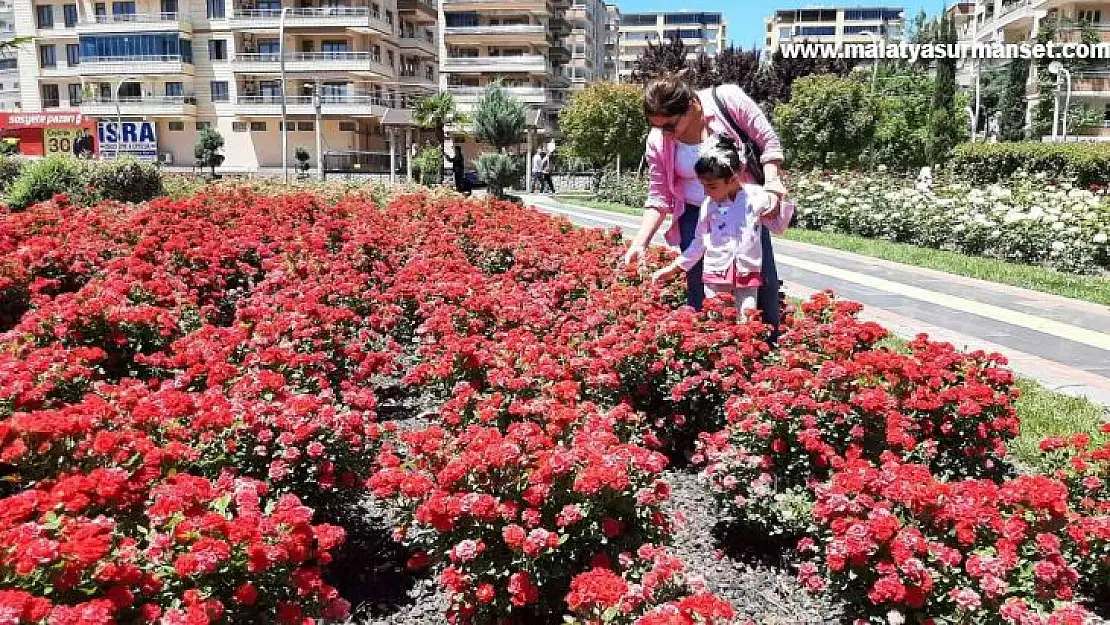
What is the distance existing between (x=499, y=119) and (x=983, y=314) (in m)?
26.5

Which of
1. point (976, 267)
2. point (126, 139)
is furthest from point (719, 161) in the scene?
point (126, 139)

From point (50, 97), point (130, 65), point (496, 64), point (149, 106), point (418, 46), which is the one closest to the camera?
point (130, 65)

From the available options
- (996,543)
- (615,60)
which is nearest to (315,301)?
(996,543)

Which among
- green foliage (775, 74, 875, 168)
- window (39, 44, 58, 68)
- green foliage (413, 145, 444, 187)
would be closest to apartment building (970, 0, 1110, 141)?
green foliage (775, 74, 875, 168)

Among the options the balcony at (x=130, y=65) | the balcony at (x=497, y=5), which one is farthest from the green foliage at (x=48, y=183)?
the balcony at (x=497, y=5)

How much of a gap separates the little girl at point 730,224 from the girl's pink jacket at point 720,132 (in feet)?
0.41

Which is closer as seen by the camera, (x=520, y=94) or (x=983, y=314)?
(x=983, y=314)

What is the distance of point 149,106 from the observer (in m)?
54.9

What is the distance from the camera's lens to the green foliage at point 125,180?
14352mm

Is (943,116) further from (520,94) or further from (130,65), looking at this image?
(130,65)

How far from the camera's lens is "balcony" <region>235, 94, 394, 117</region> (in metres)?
53.3

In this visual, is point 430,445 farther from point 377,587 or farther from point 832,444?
point 832,444

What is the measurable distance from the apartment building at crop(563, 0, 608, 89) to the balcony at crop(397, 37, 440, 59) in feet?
53.3

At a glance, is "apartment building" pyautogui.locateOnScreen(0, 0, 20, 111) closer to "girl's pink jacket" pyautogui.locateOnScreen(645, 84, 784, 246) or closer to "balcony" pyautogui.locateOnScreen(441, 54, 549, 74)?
"balcony" pyautogui.locateOnScreen(441, 54, 549, 74)
